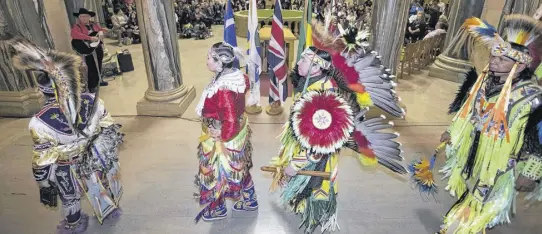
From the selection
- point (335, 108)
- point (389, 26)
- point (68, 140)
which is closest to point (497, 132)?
point (335, 108)

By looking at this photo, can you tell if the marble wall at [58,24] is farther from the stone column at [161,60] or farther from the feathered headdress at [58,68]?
the feathered headdress at [58,68]

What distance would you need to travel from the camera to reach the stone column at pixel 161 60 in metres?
4.77

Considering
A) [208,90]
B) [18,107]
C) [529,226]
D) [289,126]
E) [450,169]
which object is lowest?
[529,226]

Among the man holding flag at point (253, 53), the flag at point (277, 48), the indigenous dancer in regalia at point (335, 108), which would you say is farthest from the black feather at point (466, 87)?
the man holding flag at point (253, 53)

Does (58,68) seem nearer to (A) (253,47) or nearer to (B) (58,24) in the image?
(A) (253,47)

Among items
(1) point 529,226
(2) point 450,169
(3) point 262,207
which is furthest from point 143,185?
(1) point 529,226

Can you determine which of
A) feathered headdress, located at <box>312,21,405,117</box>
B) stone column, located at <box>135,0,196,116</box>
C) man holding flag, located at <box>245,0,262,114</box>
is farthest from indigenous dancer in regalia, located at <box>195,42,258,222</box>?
stone column, located at <box>135,0,196,116</box>

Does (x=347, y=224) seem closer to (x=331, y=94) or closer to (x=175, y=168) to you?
(x=331, y=94)

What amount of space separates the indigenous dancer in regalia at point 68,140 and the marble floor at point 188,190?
444 millimetres

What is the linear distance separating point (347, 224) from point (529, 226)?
69.5 inches

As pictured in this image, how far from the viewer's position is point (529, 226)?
10.4ft

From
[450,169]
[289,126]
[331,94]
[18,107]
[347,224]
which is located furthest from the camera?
[18,107]

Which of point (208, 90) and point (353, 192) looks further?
point (353, 192)

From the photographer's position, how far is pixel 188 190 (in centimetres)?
359
